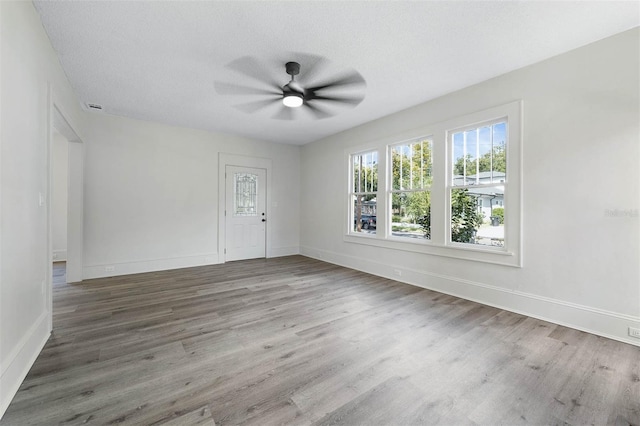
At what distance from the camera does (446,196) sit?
3785mm

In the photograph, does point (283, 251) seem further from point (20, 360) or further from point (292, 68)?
point (20, 360)

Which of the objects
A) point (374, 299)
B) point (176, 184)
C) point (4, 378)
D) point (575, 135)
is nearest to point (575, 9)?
point (575, 135)

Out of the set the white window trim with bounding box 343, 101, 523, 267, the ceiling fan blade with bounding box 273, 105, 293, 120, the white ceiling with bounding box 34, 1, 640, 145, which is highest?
the white ceiling with bounding box 34, 1, 640, 145

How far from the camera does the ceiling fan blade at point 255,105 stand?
3.72 metres

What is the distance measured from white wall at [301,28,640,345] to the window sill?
10 cm

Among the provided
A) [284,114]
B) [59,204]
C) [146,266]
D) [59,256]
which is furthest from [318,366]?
[59,204]

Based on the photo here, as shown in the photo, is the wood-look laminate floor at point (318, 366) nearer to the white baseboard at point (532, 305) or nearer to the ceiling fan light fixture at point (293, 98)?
the white baseboard at point (532, 305)

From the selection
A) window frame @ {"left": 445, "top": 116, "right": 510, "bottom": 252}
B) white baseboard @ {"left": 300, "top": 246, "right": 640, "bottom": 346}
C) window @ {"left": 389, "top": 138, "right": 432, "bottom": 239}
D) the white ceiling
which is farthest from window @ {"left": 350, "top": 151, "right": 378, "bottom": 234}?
the white ceiling

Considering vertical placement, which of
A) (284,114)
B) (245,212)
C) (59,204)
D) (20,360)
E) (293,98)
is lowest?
(20,360)

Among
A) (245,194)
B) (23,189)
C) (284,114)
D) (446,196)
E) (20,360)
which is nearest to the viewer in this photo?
(20,360)

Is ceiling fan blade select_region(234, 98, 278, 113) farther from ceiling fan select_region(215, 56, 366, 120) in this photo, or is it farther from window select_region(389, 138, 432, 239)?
window select_region(389, 138, 432, 239)

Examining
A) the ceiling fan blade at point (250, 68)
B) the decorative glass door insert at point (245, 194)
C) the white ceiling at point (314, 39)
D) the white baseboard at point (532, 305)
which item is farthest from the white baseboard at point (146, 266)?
the ceiling fan blade at point (250, 68)

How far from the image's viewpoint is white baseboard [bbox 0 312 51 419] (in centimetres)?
160

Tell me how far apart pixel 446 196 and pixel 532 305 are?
63.3 inches
